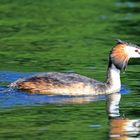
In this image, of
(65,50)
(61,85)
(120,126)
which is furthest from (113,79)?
(65,50)

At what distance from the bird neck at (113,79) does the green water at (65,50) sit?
0.43 meters

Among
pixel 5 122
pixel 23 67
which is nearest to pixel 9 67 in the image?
pixel 23 67

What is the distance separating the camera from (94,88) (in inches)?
733

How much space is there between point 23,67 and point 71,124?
19.1 ft

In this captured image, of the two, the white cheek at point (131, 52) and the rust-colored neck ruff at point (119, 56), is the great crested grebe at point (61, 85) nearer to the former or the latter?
the rust-colored neck ruff at point (119, 56)

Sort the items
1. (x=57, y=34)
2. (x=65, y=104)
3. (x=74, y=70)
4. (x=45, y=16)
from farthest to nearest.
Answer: (x=45, y=16) → (x=57, y=34) → (x=74, y=70) → (x=65, y=104)

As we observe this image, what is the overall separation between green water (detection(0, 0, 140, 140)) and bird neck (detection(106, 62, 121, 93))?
1.42ft

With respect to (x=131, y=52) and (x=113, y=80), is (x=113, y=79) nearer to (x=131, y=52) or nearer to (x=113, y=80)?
(x=113, y=80)

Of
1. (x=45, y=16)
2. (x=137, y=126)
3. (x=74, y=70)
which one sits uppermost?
(x=45, y=16)

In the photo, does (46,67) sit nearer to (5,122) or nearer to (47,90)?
(47,90)

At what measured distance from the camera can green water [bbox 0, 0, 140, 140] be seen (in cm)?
1532

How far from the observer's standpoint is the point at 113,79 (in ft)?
63.1

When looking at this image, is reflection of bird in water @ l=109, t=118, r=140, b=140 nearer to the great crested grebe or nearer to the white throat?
the great crested grebe

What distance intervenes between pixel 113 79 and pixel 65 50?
4903 mm
